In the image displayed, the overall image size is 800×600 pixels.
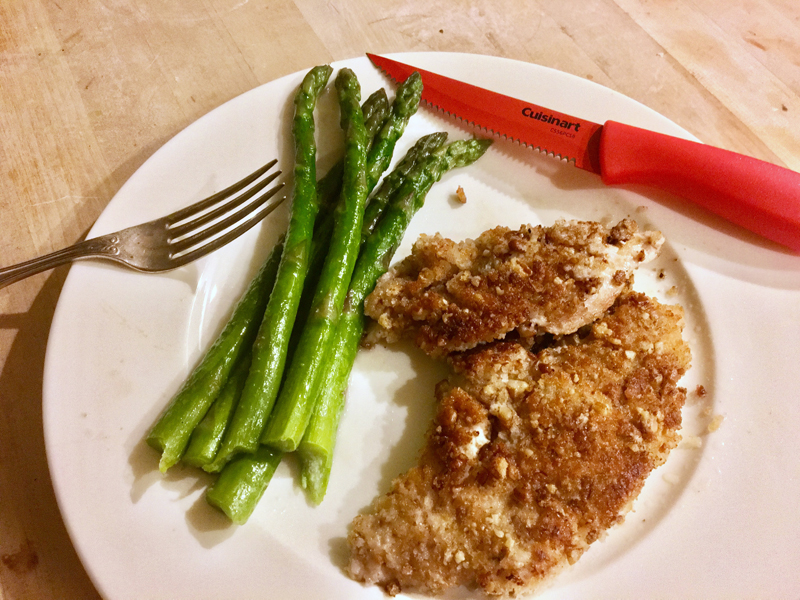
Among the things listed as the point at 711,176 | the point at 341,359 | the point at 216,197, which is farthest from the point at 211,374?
the point at 711,176

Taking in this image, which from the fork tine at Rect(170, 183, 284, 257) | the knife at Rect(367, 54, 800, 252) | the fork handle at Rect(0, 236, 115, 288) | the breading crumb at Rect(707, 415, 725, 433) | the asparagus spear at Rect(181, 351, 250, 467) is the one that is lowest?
the asparagus spear at Rect(181, 351, 250, 467)

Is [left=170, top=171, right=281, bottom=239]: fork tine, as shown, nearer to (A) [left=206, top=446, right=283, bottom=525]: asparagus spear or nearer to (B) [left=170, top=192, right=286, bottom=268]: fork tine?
(B) [left=170, top=192, right=286, bottom=268]: fork tine

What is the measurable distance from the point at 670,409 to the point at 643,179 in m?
1.40

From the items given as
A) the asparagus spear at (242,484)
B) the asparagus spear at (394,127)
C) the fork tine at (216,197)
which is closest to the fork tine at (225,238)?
the fork tine at (216,197)

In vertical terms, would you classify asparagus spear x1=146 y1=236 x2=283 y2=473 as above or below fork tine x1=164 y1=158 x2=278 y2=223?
below

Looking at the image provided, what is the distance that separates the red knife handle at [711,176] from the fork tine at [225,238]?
6.45 feet

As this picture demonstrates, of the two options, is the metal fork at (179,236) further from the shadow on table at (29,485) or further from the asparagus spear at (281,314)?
the shadow on table at (29,485)

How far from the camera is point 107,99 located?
336 centimetres

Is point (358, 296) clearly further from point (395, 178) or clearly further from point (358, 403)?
point (395, 178)

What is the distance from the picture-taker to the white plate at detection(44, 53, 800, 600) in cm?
210

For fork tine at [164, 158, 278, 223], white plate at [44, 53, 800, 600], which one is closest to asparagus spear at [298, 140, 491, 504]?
white plate at [44, 53, 800, 600]

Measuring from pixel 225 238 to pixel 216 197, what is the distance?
0.23 meters

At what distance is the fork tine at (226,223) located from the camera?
2.61 meters

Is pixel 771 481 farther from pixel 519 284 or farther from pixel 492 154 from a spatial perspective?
pixel 492 154
